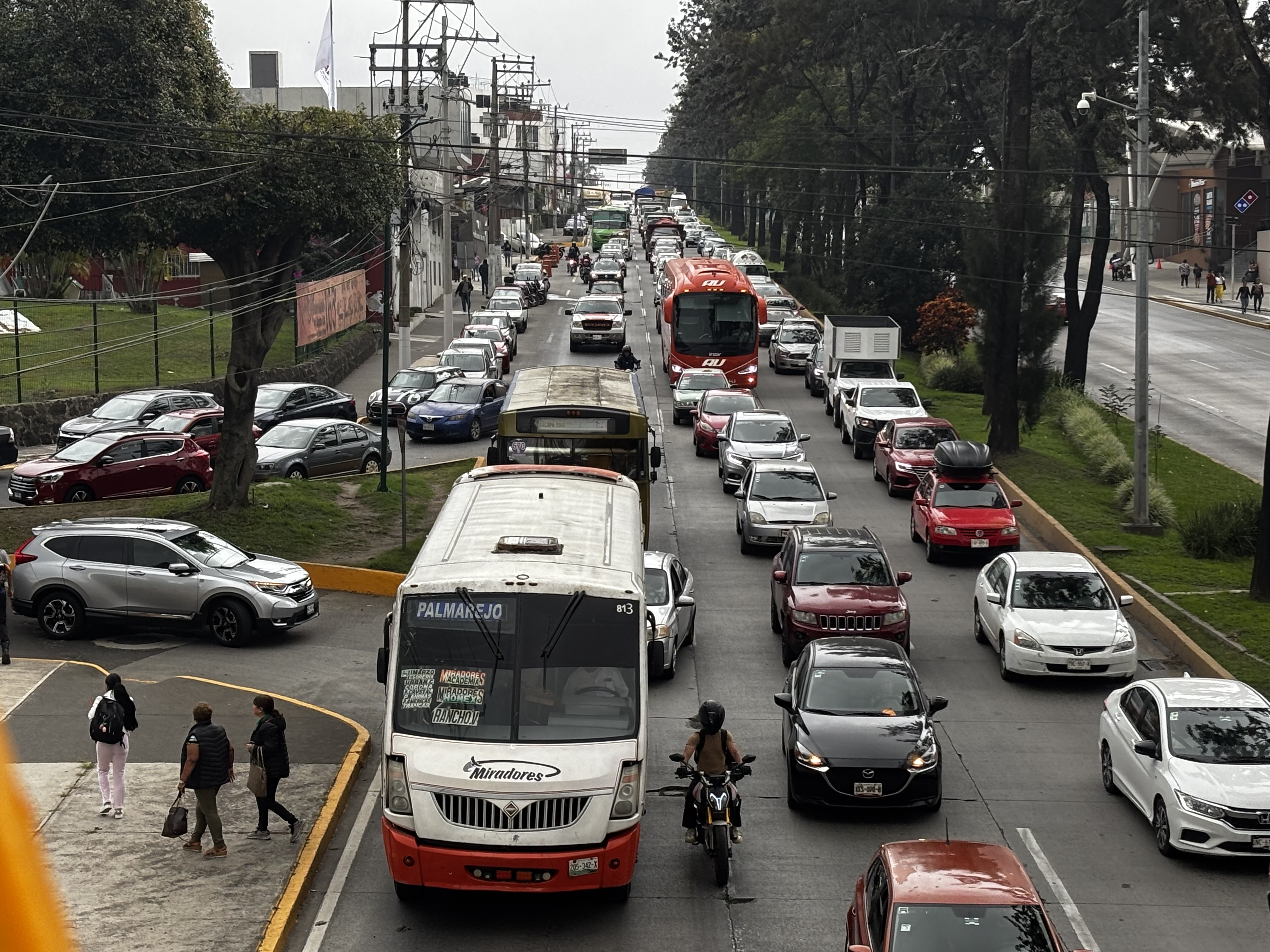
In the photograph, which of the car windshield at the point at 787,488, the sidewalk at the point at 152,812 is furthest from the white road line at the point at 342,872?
the car windshield at the point at 787,488

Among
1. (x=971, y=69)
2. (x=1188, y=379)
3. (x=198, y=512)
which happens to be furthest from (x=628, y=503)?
(x=1188, y=379)

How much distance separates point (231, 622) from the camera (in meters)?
23.5

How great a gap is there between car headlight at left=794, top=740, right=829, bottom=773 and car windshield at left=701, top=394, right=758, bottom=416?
24641 millimetres

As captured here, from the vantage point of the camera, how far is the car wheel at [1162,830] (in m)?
14.8

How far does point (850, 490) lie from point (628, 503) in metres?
19.9

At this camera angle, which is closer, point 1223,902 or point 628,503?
point 1223,902

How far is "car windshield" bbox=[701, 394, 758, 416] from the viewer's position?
40372mm

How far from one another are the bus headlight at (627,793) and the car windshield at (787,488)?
16.9 metres

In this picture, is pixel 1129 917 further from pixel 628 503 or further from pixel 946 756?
pixel 628 503

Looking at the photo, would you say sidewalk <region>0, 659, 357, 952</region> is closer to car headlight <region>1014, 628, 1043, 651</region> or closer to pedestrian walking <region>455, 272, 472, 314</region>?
car headlight <region>1014, 628, 1043, 651</region>

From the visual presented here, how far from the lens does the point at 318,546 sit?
30016 millimetres

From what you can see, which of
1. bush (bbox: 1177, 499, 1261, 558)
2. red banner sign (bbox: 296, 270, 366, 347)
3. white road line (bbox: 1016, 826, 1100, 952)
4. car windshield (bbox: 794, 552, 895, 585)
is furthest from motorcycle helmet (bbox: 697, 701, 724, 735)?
red banner sign (bbox: 296, 270, 366, 347)

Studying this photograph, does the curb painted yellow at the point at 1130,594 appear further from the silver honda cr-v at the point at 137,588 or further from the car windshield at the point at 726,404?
the silver honda cr-v at the point at 137,588

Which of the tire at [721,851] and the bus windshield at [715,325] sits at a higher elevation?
the bus windshield at [715,325]
